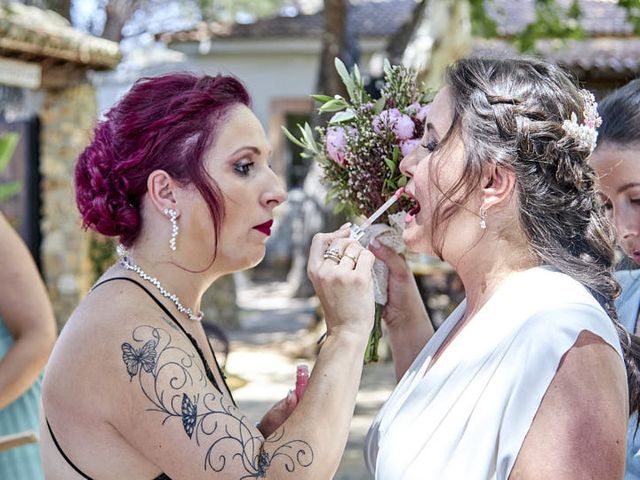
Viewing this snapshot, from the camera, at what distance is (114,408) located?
1750 millimetres

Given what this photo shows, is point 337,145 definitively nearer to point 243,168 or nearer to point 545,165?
point 243,168

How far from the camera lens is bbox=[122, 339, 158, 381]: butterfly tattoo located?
5.75 feet

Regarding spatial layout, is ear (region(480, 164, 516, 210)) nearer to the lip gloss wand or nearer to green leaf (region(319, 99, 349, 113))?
the lip gloss wand

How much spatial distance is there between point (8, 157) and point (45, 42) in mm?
1207

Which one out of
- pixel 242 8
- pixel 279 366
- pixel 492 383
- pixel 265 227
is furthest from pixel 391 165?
pixel 242 8

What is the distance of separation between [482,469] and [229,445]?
50 centimetres

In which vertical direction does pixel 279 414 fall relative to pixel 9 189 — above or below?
above

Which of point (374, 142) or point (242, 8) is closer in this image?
point (374, 142)

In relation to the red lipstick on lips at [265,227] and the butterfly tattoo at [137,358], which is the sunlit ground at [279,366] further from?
the butterfly tattoo at [137,358]

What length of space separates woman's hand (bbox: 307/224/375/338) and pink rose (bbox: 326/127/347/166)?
0.38 metres

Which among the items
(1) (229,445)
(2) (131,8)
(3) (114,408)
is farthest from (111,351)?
(2) (131,8)

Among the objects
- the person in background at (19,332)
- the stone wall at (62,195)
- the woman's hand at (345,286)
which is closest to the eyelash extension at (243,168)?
the woman's hand at (345,286)

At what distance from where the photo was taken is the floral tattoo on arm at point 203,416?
1726mm

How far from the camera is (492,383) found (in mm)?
1663
